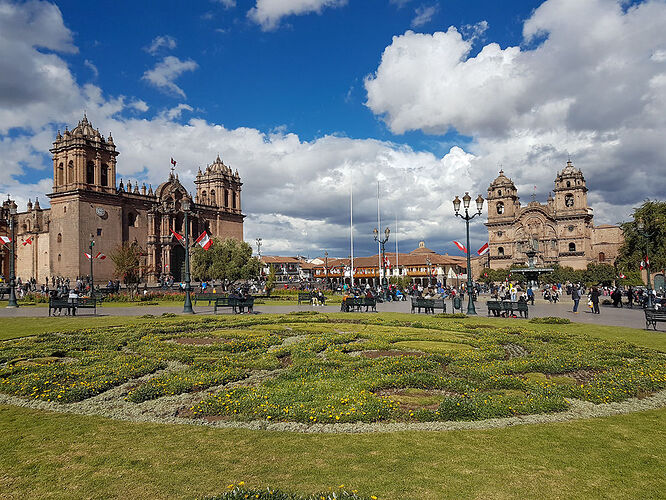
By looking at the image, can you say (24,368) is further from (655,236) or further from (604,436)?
(655,236)

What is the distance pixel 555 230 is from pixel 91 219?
79209 millimetres

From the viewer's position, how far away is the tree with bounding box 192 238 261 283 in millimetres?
49719

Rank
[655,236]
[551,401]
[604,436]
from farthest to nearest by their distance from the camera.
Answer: [655,236] < [551,401] < [604,436]

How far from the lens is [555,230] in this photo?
86688 mm

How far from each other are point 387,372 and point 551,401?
3159mm

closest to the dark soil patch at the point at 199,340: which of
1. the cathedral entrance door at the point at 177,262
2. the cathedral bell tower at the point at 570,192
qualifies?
the cathedral entrance door at the point at 177,262

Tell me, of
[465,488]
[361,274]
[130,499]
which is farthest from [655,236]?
[361,274]

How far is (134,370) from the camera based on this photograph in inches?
371

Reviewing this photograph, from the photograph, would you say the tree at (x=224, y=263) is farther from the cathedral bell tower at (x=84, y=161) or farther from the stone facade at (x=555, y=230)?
the stone facade at (x=555, y=230)

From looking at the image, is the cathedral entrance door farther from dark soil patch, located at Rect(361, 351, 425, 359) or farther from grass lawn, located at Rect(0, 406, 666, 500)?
grass lawn, located at Rect(0, 406, 666, 500)

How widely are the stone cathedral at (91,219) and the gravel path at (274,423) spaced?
4605 cm

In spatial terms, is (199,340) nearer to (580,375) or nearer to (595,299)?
(580,375)

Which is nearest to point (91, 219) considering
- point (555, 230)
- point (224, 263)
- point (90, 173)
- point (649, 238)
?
point (90, 173)

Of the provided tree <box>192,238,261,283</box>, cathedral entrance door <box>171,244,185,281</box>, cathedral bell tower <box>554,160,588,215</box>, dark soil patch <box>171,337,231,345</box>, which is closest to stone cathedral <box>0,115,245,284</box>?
cathedral entrance door <box>171,244,185,281</box>
